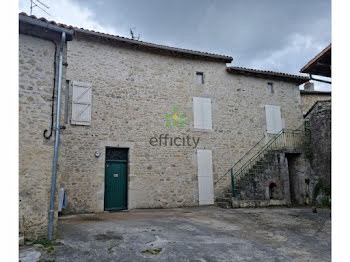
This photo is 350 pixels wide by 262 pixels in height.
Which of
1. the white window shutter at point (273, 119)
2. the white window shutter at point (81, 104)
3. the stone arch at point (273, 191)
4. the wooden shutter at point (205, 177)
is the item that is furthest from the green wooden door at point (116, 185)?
the white window shutter at point (273, 119)

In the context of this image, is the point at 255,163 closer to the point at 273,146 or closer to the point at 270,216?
the point at 273,146

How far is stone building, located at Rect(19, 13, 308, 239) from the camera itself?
8570mm

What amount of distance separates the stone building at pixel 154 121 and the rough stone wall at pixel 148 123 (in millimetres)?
35

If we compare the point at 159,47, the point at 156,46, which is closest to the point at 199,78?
the point at 159,47

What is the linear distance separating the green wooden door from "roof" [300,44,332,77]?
6.84 m

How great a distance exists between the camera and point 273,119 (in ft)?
38.4

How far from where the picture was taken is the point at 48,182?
15.9 ft

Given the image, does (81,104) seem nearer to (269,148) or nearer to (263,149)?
(263,149)

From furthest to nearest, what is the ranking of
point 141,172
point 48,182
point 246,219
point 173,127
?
point 173,127 < point 141,172 < point 246,219 < point 48,182

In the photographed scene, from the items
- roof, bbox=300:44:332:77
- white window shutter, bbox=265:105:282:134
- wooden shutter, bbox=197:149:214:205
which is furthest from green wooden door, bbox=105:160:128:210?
roof, bbox=300:44:332:77

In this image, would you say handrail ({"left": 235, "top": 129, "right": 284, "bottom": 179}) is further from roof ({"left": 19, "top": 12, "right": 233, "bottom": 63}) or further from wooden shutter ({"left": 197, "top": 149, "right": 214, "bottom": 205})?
roof ({"left": 19, "top": 12, "right": 233, "bottom": 63})

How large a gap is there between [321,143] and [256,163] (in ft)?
9.00

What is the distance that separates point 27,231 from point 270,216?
6358mm

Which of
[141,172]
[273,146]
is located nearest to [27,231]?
[141,172]
